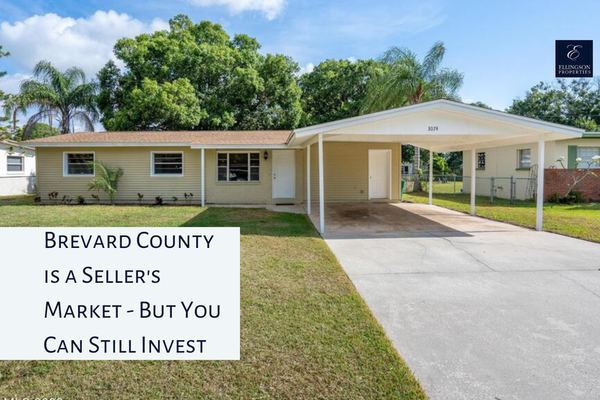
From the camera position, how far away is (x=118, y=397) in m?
2.32

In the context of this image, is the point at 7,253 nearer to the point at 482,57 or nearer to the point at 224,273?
the point at 224,273

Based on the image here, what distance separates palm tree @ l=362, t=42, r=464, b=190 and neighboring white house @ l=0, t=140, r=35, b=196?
18477mm

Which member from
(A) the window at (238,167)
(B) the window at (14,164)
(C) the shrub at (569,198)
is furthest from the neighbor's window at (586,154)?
(B) the window at (14,164)

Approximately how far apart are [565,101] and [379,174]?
27346 mm

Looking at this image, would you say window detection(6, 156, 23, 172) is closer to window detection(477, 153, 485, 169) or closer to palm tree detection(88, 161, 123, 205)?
palm tree detection(88, 161, 123, 205)

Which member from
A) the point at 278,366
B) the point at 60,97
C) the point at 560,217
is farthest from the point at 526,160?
the point at 60,97

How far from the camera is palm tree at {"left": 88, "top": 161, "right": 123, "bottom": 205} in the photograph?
43.0ft

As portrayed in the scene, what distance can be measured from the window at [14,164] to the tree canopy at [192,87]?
17.0 ft

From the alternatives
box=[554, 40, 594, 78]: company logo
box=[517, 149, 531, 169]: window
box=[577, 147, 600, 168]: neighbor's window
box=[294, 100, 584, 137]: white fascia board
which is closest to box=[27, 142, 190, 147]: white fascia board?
box=[294, 100, 584, 137]: white fascia board

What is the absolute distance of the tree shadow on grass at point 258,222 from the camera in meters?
8.08

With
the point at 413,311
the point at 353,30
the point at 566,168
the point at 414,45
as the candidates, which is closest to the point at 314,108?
the point at 414,45

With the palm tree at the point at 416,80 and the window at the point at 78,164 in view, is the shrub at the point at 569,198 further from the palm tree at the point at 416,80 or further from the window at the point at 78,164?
the window at the point at 78,164

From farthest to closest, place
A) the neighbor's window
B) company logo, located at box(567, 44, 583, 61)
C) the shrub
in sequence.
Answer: the neighbor's window, the shrub, company logo, located at box(567, 44, 583, 61)

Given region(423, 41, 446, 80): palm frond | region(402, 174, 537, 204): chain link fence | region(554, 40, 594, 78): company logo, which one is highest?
region(423, 41, 446, 80): palm frond
